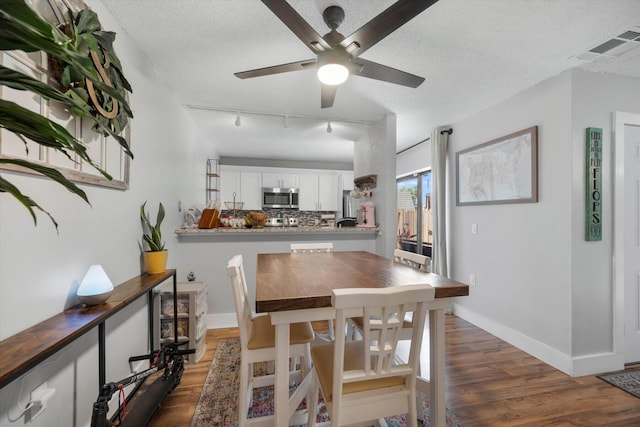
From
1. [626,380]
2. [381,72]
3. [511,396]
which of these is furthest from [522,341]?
[381,72]

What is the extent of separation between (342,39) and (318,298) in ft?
4.50

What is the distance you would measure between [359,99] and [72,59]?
2.66 m

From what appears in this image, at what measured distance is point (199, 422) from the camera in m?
1.52

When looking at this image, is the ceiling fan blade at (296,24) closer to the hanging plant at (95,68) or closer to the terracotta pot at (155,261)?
the hanging plant at (95,68)

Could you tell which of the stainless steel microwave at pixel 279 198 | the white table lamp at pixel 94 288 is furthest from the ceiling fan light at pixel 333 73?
the stainless steel microwave at pixel 279 198

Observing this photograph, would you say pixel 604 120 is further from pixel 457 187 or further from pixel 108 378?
pixel 108 378

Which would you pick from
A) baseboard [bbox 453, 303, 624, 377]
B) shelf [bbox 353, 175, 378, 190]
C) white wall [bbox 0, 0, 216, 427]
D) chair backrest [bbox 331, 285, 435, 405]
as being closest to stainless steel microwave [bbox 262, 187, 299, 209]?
shelf [bbox 353, 175, 378, 190]

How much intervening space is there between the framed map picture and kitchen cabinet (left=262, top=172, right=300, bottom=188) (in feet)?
10.4

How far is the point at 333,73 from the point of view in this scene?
5.10 ft

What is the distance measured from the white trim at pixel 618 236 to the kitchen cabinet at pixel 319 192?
13.6 feet

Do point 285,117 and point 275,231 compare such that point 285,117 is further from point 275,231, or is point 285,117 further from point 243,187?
point 243,187

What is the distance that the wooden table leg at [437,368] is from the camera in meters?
1.25

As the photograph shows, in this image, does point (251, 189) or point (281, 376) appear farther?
point (251, 189)

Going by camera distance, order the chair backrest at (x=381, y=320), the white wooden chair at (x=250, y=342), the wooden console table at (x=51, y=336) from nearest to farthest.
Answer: the wooden console table at (x=51, y=336)
the chair backrest at (x=381, y=320)
the white wooden chair at (x=250, y=342)
